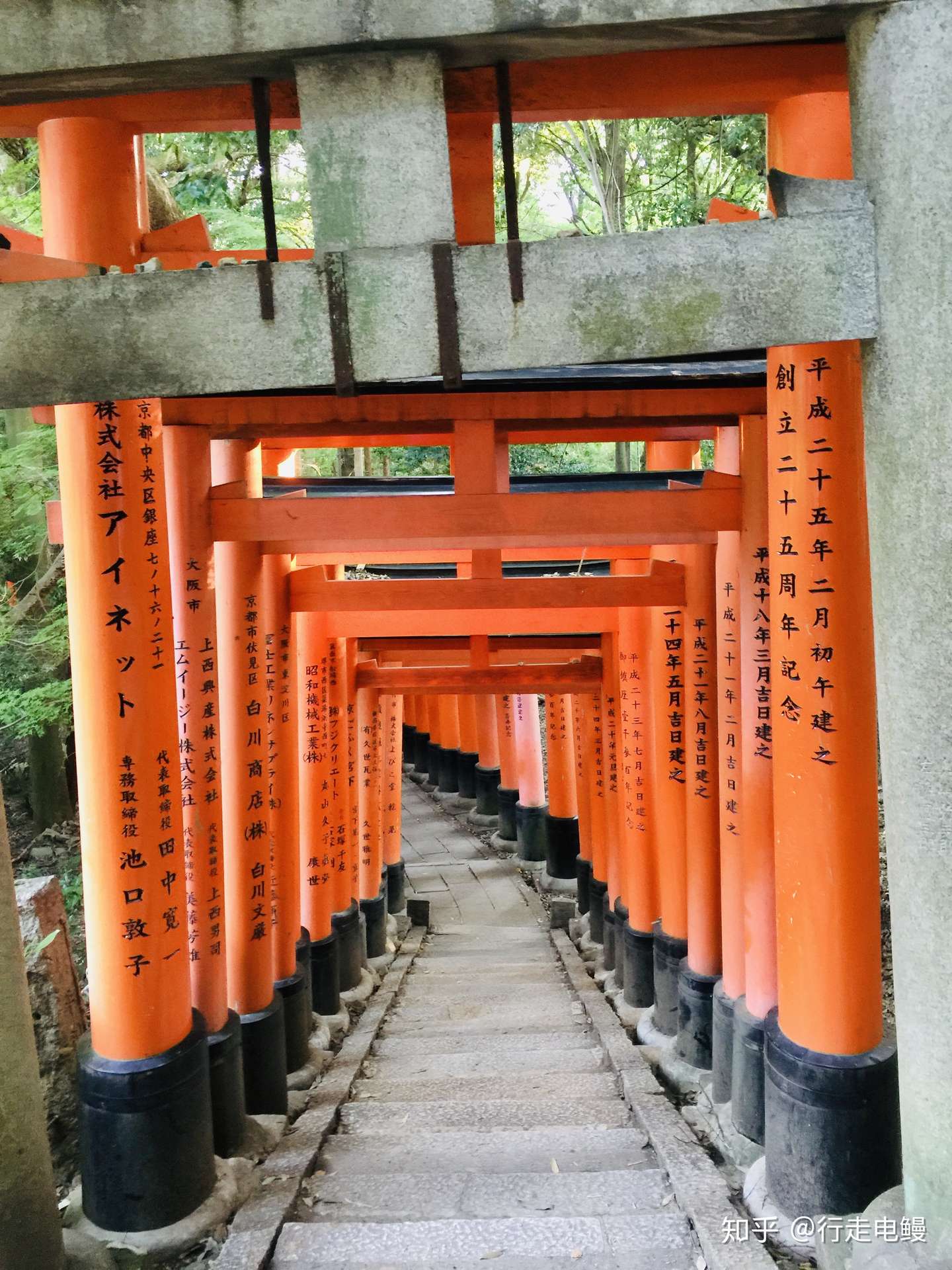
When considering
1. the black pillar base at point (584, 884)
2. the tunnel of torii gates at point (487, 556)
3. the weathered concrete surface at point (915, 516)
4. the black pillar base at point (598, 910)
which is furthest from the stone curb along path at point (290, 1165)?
the black pillar base at point (584, 884)

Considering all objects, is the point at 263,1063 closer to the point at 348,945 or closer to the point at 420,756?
the point at 348,945

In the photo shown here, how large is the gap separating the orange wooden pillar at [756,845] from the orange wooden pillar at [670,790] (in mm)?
1506

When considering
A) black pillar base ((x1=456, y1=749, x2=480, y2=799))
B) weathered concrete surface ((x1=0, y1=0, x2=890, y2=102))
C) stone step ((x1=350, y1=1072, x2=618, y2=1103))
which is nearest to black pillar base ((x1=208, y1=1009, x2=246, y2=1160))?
stone step ((x1=350, y1=1072, x2=618, y2=1103))

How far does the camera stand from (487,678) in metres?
12.5

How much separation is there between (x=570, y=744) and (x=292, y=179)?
9.61 m

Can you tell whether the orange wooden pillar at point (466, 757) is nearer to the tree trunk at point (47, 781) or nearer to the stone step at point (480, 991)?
the tree trunk at point (47, 781)

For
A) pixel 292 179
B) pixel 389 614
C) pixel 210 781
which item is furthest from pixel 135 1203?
pixel 292 179

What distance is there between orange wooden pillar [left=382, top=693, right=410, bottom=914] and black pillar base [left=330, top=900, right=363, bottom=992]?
13.1 ft

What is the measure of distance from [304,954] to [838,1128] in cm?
451

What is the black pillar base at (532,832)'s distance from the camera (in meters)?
17.4

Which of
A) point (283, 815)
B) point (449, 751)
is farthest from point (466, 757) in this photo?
point (283, 815)

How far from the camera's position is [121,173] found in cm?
405

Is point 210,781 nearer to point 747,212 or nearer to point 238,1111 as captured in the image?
point 238,1111

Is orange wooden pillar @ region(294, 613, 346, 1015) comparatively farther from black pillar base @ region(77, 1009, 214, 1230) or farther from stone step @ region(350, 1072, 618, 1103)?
black pillar base @ region(77, 1009, 214, 1230)
